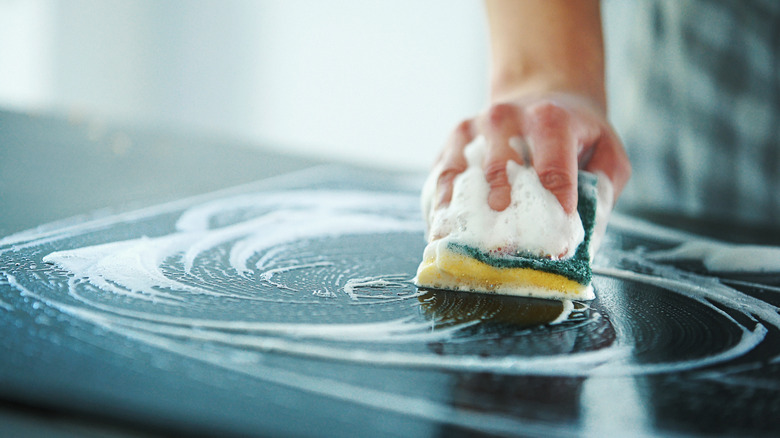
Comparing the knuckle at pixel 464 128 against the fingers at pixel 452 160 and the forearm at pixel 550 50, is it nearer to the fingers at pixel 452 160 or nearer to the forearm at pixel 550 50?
the fingers at pixel 452 160

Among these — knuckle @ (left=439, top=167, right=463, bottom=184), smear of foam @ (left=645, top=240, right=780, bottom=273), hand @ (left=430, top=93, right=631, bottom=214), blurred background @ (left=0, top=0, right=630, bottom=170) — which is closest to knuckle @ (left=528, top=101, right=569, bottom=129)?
hand @ (left=430, top=93, right=631, bottom=214)

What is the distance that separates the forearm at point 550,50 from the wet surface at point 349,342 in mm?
284

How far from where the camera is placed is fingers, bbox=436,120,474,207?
770mm

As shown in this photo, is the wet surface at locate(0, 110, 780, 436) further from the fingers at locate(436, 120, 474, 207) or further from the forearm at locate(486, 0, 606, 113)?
the forearm at locate(486, 0, 606, 113)

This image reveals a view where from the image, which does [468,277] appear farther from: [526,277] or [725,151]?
[725,151]

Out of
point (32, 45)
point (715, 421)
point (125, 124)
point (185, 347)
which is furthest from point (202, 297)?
point (32, 45)

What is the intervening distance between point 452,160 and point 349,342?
0.37 meters

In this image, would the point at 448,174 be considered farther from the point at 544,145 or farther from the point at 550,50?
the point at 550,50

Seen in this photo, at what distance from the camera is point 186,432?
0.36m

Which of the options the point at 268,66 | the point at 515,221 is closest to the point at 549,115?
the point at 515,221

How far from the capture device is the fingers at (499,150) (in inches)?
28.3

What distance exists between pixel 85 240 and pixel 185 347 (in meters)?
0.36

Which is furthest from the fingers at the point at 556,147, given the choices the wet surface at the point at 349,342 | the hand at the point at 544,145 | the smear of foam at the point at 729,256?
the smear of foam at the point at 729,256

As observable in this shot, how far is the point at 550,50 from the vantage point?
1001 mm
